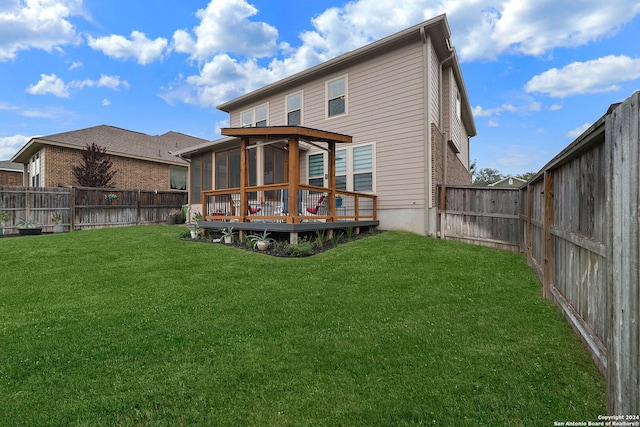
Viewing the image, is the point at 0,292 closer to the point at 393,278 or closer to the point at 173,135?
the point at 393,278

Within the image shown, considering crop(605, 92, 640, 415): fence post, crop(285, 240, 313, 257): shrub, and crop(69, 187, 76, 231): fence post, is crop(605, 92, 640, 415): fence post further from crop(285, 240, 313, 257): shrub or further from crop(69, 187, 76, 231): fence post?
crop(69, 187, 76, 231): fence post

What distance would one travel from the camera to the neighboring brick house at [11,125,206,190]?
16219 mm

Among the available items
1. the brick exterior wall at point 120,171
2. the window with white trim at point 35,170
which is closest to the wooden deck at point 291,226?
the brick exterior wall at point 120,171

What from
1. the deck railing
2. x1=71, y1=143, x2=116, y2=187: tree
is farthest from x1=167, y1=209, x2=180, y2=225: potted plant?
the deck railing

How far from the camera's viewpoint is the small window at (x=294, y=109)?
12.0m

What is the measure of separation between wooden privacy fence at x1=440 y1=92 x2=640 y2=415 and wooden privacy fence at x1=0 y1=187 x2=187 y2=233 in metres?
16.1

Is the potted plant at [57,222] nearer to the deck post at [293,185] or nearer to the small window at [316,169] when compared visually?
the small window at [316,169]

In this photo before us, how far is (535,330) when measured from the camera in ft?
9.91

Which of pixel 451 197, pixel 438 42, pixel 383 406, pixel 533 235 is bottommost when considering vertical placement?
pixel 383 406

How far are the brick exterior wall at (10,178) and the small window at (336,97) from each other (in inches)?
1111

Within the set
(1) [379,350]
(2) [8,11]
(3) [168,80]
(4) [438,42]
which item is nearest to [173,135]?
(3) [168,80]

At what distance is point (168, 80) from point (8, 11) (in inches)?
321

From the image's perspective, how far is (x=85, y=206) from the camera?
13445 mm

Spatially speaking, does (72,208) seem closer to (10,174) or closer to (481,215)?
(481,215)
